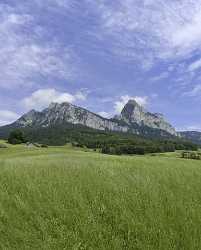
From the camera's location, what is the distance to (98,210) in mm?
8156

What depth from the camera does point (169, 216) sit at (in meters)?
8.11

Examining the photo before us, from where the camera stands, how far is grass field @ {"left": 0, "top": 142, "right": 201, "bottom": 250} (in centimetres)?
718

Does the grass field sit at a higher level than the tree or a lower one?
lower

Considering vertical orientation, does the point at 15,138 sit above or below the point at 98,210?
above

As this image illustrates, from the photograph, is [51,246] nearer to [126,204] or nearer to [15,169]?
[126,204]

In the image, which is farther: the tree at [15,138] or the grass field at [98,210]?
the tree at [15,138]

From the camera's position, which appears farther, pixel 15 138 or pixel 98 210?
pixel 15 138

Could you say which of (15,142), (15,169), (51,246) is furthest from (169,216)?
(15,142)

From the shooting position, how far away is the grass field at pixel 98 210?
7184 millimetres

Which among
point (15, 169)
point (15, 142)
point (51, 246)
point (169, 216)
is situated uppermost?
point (15, 142)

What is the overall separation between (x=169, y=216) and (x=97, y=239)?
1873 millimetres

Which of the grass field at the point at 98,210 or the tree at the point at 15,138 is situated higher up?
the tree at the point at 15,138

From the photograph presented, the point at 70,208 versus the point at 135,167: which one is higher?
the point at 135,167

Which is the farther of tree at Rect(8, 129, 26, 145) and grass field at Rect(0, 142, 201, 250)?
tree at Rect(8, 129, 26, 145)
